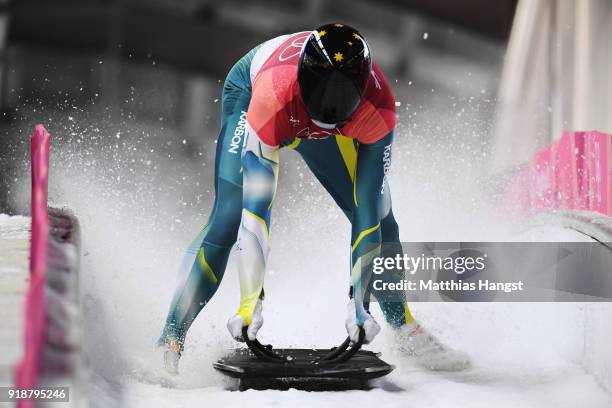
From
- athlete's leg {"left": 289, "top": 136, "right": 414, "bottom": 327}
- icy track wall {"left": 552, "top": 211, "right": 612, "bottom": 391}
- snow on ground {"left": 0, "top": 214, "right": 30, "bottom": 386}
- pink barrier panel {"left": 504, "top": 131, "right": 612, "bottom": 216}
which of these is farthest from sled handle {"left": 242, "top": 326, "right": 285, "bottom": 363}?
pink barrier panel {"left": 504, "top": 131, "right": 612, "bottom": 216}

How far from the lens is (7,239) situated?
14.2 ft

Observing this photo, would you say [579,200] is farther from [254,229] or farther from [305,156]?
[254,229]

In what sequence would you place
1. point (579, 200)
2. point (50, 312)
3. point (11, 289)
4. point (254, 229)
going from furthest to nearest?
point (579, 200) < point (254, 229) < point (11, 289) < point (50, 312)

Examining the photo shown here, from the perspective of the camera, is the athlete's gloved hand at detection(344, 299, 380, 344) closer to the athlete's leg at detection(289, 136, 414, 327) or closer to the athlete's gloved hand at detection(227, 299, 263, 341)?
the athlete's gloved hand at detection(227, 299, 263, 341)

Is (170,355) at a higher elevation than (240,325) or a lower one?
lower

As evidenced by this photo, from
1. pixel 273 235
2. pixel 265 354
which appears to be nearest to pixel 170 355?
pixel 265 354

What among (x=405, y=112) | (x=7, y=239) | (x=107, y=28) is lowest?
(x=7, y=239)

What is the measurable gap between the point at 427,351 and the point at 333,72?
1.55m

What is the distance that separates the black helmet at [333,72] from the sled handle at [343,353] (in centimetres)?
88

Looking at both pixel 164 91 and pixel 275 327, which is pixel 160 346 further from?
pixel 164 91

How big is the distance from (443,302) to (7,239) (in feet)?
8.01

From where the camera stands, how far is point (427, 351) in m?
4.30

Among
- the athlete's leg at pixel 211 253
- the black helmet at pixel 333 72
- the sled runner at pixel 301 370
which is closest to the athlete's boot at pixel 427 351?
the sled runner at pixel 301 370

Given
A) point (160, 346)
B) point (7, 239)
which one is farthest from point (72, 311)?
point (7, 239)
